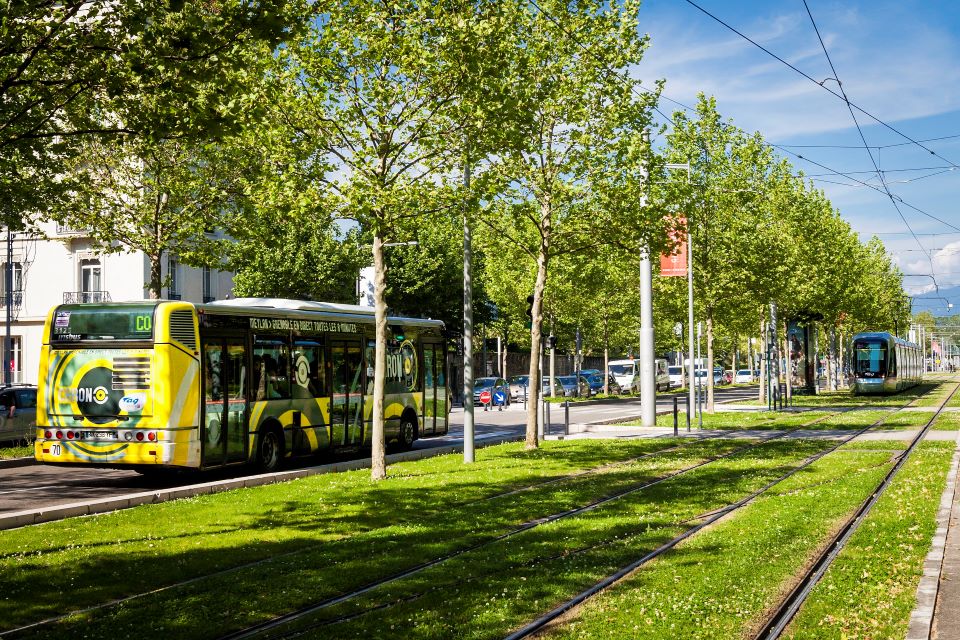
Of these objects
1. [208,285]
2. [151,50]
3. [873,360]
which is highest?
[208,285]

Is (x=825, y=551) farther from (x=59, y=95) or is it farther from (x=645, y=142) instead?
(x=645, y=142)

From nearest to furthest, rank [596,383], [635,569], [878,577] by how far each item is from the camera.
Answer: [878,577] < [635,569] < [596,383]

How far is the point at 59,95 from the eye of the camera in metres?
13.9

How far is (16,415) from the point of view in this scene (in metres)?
26.3

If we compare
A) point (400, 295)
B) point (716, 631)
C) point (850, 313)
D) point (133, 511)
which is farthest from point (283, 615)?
point (850, 313)

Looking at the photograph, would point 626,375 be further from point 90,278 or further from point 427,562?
point 427,562

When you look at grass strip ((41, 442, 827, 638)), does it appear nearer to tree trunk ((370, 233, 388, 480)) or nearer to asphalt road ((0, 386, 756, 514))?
tree trunk ((370, 233, 388, 480))

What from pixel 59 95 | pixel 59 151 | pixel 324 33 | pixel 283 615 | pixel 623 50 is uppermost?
pixel 623 50

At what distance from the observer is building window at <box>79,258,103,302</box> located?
46844mm

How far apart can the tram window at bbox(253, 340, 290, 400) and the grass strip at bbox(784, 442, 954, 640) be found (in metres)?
10.4

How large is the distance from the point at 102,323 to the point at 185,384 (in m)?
1.73

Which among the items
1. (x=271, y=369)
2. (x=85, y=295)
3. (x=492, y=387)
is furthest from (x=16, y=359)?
(x=271, y=369)

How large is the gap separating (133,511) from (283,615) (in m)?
6.45

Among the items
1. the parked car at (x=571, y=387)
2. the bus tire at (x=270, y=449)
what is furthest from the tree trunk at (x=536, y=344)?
the parked car at (x=571, y=387)
